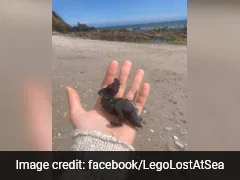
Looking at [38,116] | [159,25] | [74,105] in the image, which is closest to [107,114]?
[74,105]

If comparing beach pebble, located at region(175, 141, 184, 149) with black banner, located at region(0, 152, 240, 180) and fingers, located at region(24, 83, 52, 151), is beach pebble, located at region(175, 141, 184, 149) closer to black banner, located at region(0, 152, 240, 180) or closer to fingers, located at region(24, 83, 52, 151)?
black banner, located at region(0, 152, 240, 180)

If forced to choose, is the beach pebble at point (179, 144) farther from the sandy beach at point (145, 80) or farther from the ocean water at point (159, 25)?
the ocean water at point (159, 25)

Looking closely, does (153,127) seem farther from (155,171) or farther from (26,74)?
(26,74)

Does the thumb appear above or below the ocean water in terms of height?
below

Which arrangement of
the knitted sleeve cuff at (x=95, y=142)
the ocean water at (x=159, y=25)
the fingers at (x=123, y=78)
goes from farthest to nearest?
1. the ocean water at (x=159, y=25)
2. the fingers at (x=123, y=78)
3. the knitted sleeve cuff at (x=95, y=142)

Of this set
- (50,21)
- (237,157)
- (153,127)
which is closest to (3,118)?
(50,21)

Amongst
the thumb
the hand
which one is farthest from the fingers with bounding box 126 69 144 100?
the thumb

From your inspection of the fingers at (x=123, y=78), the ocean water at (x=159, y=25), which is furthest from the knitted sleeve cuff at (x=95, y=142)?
the ocean water at (x=159, y=25)
